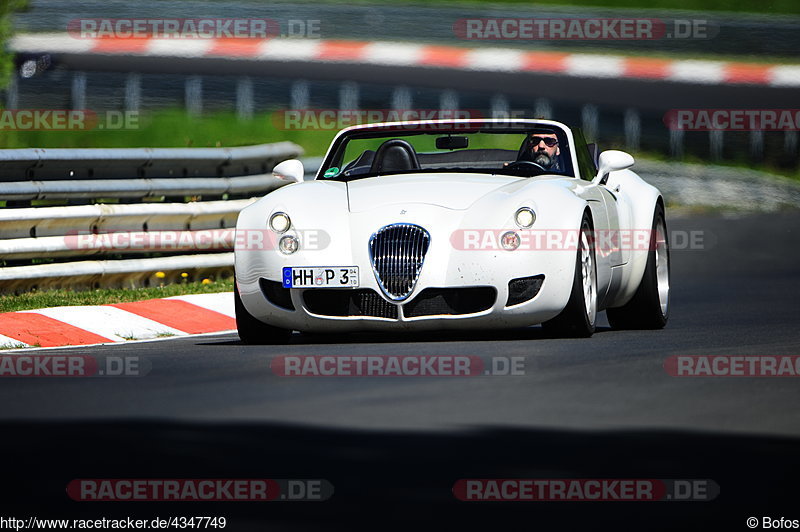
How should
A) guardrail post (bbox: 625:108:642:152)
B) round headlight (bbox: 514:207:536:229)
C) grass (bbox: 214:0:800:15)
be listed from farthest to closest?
grass (bbox: 214:0:800:15), guardrail post (bbox: 625:108:642:152), round headlight (bbox: 514:207:536:229)

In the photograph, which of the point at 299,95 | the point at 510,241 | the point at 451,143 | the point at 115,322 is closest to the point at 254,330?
the point at 510,241

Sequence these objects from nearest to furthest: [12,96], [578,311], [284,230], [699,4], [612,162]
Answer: [578,311]
[284,230]
[612,162]
[12,96]
[699,4]

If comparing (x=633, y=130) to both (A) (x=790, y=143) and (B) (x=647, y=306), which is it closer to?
(A) (x=790, y=143)

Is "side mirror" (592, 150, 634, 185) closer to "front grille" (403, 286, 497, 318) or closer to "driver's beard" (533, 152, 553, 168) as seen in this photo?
"driver's beard" (533, 152, 553, 168)

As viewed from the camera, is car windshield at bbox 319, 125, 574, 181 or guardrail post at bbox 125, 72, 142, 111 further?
guardrail post at bbox 125, 72, 142, 111

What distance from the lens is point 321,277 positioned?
30.0 feet

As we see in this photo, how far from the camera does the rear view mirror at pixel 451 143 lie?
10.8 meters

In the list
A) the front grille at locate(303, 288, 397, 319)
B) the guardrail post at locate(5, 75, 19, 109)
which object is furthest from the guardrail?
the guardrail post at locate(5, 75, 19, 109)

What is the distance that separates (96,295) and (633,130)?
12754mm

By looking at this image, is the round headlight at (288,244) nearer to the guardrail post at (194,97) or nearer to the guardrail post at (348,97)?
the guardrail post at (194,97)

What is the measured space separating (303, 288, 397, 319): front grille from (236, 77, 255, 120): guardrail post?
13.4 m

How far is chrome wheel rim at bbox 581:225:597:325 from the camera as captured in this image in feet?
30.6

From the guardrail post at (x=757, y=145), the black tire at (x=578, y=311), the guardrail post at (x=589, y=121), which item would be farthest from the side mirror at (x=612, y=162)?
the guardrail post at (x=757, y=145)

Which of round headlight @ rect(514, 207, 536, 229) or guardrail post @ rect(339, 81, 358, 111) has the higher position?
guardrail post @ rect(339, 81, 358, 111)
